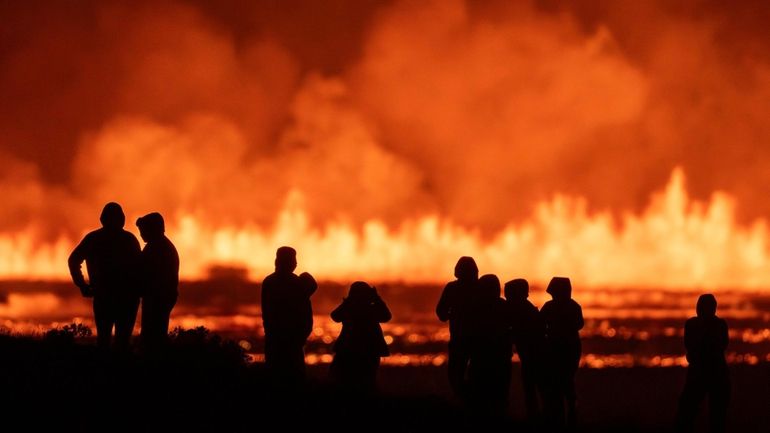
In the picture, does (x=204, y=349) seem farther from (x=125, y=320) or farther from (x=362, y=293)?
(x=362, y=293)

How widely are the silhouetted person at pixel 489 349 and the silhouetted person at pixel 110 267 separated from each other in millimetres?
5670

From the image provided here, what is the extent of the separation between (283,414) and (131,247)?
4457 millimetres

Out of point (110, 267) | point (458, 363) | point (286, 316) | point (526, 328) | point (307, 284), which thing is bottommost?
point (458, 363)

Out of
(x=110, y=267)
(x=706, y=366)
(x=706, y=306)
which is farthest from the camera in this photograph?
(x=110, y=267)

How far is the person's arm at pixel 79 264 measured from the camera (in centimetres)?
2242

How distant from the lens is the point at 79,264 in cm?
2255

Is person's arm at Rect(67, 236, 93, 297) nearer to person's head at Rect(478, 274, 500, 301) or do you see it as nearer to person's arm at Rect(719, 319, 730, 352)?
person's head at Rect(478, 274, 500, 301)

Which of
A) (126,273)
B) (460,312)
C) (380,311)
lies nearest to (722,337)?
(460,312)

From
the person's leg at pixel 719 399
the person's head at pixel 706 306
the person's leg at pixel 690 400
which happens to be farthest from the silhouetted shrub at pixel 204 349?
the person's leg at pixel 719 399

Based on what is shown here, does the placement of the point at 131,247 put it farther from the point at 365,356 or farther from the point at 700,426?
the point at 700,426

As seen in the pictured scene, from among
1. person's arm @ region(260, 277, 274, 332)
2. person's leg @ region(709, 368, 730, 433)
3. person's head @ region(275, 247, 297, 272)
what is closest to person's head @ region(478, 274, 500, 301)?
person's head @ region(275, 247, 297, 272)

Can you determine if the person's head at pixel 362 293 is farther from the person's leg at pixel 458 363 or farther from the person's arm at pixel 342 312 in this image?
the person's leg at pixel 458 363

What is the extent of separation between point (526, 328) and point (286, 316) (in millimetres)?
3956

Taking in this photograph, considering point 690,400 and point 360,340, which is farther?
point 360,340
